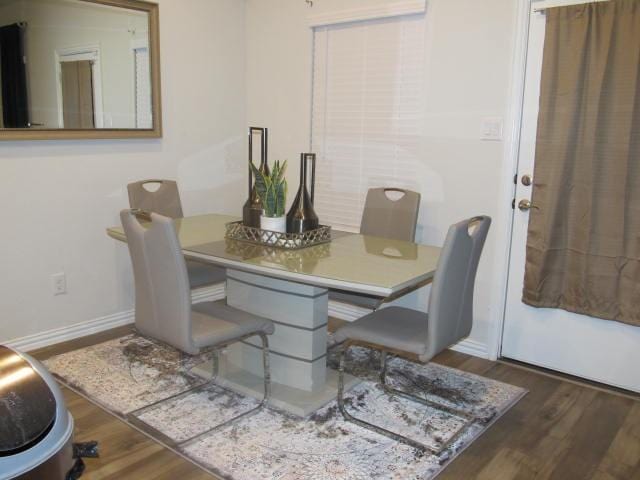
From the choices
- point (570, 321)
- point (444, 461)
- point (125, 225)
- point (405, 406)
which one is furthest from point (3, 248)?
point (570, 321)

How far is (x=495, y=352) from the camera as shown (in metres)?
3.29

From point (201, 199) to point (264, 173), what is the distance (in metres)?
1.52

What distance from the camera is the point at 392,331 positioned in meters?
2.43

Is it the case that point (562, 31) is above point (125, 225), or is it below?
above

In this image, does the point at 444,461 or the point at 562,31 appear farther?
the point at 562,31

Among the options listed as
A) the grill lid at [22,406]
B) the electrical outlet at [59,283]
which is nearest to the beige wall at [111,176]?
the electrical outlet at [59,283]

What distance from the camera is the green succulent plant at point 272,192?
263 cm

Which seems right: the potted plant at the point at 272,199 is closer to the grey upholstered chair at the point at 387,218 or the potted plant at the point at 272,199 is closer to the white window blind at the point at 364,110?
the grey upholstered chair at the point at 387,218

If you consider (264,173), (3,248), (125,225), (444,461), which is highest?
(264,173)

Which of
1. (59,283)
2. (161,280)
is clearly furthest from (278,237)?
(59,283)

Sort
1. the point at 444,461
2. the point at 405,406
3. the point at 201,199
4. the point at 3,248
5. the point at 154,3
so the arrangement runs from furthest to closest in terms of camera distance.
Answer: the point at 201,199, the point at 154,3, the point at 3,248, the point at 405,406, the point at 444,461

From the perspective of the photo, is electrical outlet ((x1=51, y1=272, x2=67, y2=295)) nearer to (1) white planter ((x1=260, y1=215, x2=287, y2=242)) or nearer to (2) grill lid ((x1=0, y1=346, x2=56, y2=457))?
(1) white planter ((x1=260, y1=215, x2=287, y2=242))

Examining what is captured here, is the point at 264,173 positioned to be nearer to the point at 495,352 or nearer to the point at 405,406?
the point at 405,406

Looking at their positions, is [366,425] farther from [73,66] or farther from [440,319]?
[73,66]
